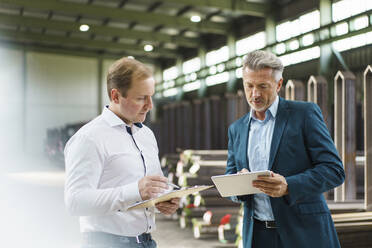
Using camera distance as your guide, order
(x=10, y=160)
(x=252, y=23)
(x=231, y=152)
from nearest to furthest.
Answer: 1. (x=231, y=152)
2. (x=10, y=160)
3. (x=252, y=23)

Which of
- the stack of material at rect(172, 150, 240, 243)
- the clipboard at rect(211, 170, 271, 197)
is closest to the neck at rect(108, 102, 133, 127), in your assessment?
the clipboard at rect(211, 170, 271, 197)

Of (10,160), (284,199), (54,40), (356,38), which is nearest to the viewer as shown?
(284,199)

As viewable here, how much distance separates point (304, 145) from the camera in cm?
168

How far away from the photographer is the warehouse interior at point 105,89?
3.24m

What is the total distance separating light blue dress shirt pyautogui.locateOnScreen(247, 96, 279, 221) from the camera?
1737 mm

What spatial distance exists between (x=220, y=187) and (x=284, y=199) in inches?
11.1

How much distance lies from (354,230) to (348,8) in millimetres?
1476

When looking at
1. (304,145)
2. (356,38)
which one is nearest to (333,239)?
(304,145)

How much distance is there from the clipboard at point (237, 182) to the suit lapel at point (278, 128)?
167 mm

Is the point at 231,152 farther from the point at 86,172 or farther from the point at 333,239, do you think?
the point at 86,172

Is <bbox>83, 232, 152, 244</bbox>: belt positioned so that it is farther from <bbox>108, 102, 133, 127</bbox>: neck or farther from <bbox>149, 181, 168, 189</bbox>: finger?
<bbox>108, 102, 133, 127</bbox>: neck

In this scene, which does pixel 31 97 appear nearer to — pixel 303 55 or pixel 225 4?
pixel 303 55

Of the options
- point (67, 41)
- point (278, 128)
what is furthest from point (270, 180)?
point (67, 41)

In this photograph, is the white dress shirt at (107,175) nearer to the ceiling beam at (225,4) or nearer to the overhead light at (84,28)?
the overhead light at (84,28)
